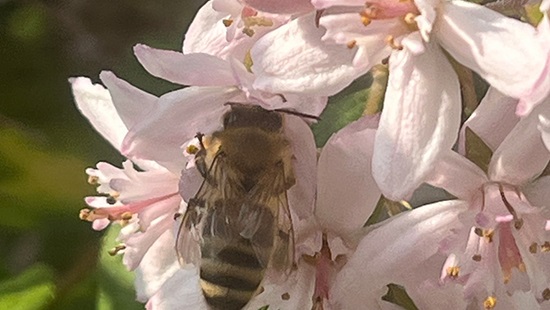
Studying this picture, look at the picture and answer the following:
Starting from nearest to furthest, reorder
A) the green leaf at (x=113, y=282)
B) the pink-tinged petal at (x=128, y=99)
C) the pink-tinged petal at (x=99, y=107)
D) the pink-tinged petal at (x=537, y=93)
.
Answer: the pink-tinged petal at (x=537, y=93) → the pink-tinged petal at (x=128, y=99) → the pink-tinged petal at (x=99, y=107) → the green leaf at (x=113, y=282)

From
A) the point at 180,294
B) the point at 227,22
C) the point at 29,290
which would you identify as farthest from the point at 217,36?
the point at 29,290

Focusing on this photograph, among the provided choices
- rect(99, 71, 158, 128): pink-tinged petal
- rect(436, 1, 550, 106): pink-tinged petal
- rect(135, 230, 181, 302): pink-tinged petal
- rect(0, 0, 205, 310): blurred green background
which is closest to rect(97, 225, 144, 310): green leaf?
rect(0, 0, 205, 310): blurred green background

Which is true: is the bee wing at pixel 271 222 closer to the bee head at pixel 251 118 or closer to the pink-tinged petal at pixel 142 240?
the bee head at pixel 251 118

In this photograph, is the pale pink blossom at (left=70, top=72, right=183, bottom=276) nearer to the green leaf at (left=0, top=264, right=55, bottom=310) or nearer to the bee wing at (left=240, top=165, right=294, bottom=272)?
the bee wing at (left=240, top=165, right=294, bottom=272)

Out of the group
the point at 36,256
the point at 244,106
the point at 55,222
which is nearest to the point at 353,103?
the point at 244,106

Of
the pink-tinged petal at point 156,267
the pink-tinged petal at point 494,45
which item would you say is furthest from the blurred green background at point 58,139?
the pink-tinged petal at point 494,45

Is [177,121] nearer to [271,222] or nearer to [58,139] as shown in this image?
[271,222]

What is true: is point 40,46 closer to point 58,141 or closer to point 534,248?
point 58,141
